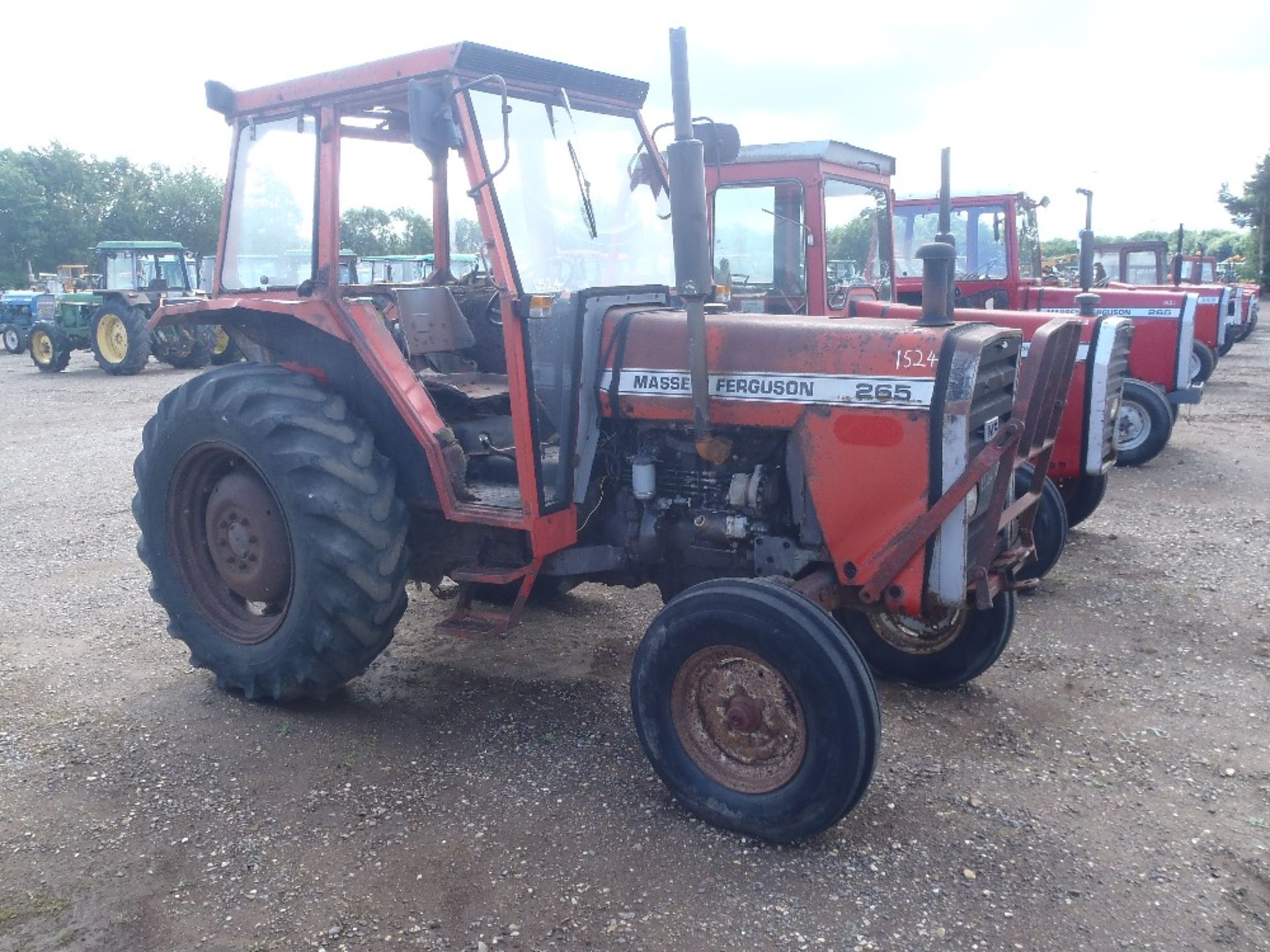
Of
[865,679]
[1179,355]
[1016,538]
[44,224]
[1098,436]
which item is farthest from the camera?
[44,224]

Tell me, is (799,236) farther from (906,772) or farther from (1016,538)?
(906,772)

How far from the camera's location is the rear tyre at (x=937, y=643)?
4.21m

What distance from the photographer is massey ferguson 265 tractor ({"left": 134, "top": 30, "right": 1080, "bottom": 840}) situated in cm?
323

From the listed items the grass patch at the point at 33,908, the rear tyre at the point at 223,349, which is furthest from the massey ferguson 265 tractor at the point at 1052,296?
the rear tyre at the point at 223,349

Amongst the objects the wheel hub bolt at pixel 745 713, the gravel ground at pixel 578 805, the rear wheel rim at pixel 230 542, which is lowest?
the gravel ground at pixel 578 805

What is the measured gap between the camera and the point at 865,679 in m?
3.05

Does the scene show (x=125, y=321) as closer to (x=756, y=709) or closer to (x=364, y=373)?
(x=364, y=373)

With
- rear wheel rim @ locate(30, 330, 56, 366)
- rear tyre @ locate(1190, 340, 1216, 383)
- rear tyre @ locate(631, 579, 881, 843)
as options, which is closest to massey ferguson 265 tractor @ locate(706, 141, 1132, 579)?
rear tyre @ locate(631, 579, 881, 843)

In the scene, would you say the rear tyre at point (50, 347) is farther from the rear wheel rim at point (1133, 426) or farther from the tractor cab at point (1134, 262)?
the rear wheel rim at point (1133, 426)

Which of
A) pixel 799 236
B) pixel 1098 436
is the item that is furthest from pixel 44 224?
pixel 1098 436

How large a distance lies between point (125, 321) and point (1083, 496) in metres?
16.7

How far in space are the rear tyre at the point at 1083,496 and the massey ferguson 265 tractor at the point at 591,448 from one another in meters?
2.57

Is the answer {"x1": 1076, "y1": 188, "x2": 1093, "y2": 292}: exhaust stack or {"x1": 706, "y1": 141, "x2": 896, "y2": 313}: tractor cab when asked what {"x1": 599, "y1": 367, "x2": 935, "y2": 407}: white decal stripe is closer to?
{"x1": 706, "y1": 141, "x2": 896, "y2": 313}: tractor cab

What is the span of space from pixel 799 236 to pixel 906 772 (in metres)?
5.30
